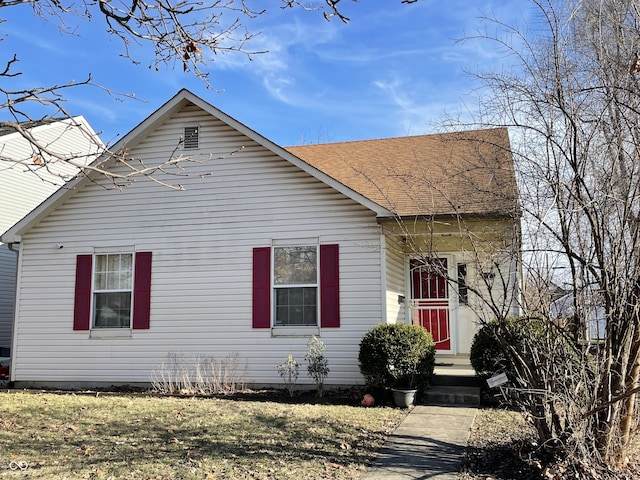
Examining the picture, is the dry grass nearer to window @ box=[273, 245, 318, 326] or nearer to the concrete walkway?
the concrete walkway

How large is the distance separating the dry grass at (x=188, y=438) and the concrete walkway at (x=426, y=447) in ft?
0.61

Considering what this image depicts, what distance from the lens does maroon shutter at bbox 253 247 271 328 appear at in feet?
34.8

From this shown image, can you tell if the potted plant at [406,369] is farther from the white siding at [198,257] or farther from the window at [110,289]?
the window at [110,289]

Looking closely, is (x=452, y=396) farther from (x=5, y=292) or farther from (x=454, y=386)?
(x=5, y=292)

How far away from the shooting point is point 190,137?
1152 centimetres

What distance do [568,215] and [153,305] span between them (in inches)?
325

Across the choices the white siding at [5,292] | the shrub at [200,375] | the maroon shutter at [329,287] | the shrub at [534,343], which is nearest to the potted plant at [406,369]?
the maroon shutter at [329,287]

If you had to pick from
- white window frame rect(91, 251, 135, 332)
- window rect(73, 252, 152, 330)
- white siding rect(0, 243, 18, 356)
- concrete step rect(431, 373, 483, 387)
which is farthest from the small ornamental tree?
white siding rect(0, 243, 18, 356)

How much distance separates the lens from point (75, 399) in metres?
9.52

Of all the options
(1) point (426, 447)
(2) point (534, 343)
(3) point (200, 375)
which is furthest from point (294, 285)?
(2) point (534, 343)

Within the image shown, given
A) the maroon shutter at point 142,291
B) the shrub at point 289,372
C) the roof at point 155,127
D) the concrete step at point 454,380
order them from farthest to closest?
the maroon shutter at point 142,291, the roof at point 155,127, the shrub at point 289,372, the concrete step at point 454,380

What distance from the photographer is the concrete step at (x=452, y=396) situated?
28.9ft

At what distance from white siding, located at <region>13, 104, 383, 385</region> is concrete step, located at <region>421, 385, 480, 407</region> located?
1.47 metres

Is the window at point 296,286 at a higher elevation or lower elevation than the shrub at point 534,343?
higher
